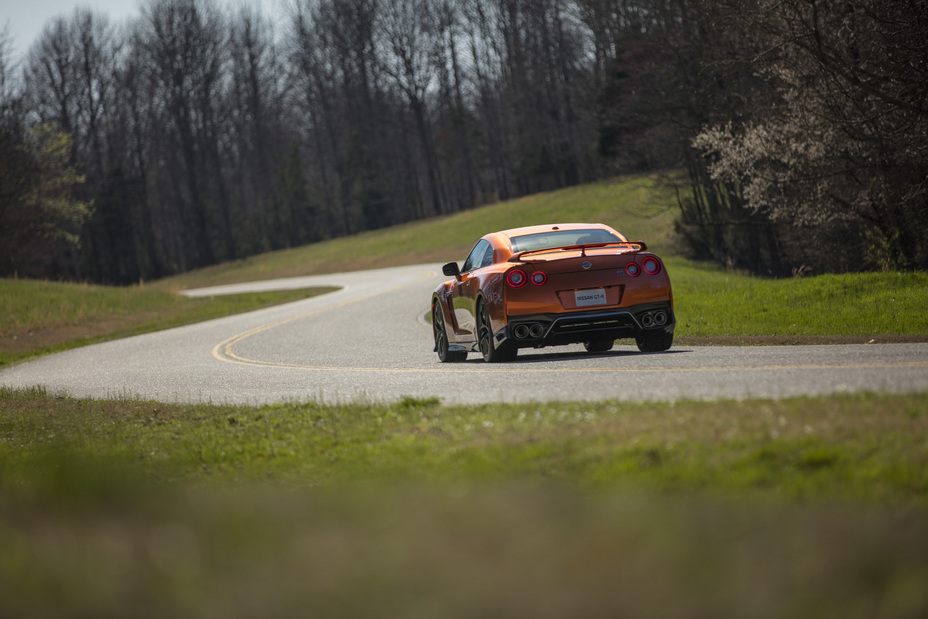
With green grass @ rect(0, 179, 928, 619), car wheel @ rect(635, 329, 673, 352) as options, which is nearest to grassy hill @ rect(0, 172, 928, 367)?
car wheel @ rect(635, 329, 673, 352)

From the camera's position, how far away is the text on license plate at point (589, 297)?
10.2 meters

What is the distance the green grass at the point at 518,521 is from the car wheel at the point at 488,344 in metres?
3.95

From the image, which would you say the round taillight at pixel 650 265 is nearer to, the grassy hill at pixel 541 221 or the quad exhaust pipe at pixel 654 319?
the quad exhaust pipe at pixel 654 319

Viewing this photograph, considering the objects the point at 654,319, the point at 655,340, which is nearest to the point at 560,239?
the point at 654,319

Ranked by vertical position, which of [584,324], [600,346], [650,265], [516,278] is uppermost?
[516,278]

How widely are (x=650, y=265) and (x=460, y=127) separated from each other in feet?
224

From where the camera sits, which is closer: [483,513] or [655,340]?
[483,513]

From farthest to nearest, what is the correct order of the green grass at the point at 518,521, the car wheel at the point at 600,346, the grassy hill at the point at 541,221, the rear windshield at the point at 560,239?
the grassy hill at the point at 541,221, the car wheel at the point at 600,346, the rear windshield at the point at 560,239, the green grass at the point at 518,521

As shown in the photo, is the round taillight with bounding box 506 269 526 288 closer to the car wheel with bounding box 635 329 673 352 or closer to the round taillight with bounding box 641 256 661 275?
the round taillight with bounding box 641 256 661 275

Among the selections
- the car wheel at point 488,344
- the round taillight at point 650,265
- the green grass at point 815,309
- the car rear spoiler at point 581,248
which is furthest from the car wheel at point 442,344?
the green grass at point 815,309

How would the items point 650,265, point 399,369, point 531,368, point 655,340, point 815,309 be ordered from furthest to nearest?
point 815,309 → point 399,369 → point 655,340 → point 650,265 → point 531,368

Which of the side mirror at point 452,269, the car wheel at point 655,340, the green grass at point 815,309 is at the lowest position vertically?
the green grass at point 815,309

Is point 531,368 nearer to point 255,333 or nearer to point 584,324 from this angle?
point 584,324

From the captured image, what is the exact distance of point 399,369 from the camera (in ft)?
40.6
